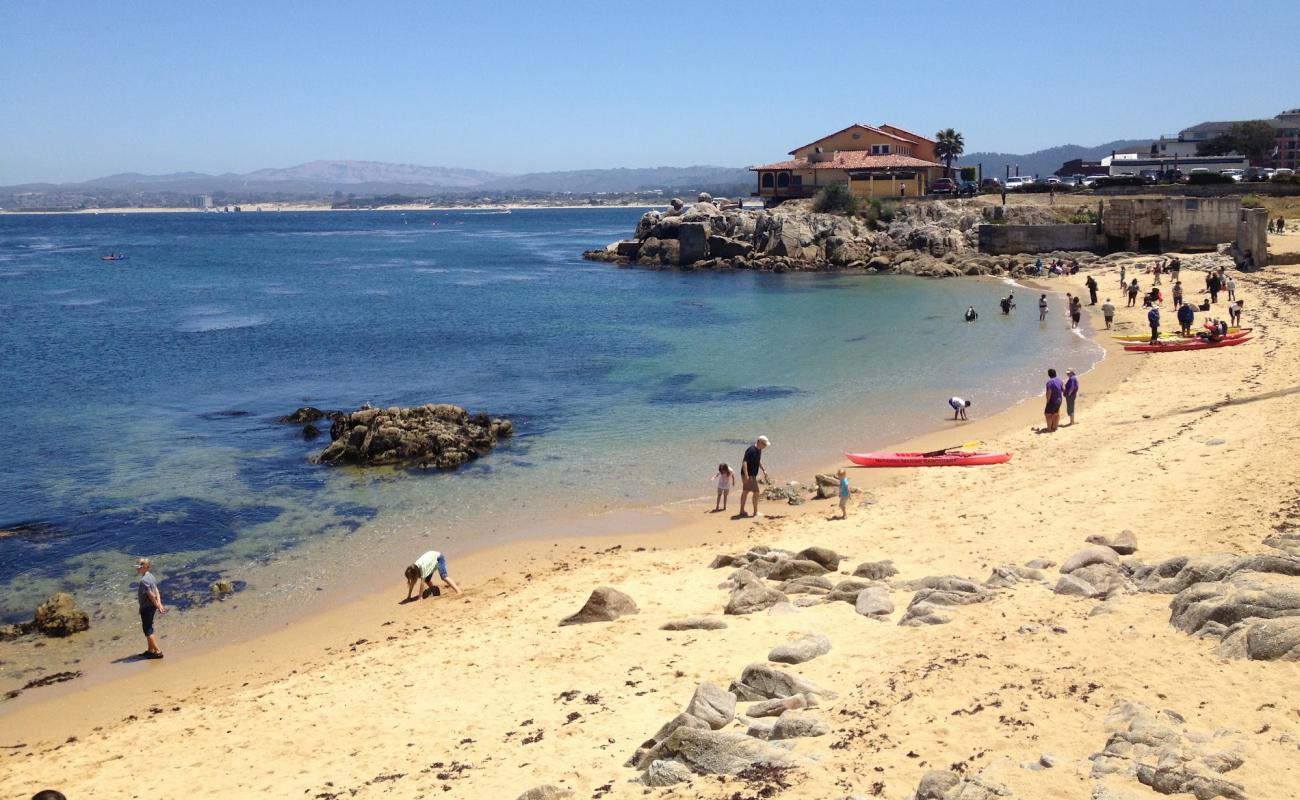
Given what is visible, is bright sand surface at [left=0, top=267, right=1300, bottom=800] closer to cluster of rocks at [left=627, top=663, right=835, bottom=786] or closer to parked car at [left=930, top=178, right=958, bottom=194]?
cluster of rocks at [left=627, top=663, right=835, bottom=786]

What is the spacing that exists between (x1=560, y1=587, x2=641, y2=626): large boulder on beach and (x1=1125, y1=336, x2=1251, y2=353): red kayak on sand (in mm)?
24329

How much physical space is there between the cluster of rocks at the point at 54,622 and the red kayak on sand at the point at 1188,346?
2993cm

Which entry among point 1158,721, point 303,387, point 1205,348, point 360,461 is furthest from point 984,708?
point 303,387

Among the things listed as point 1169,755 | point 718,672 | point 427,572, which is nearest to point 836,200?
point 427,572

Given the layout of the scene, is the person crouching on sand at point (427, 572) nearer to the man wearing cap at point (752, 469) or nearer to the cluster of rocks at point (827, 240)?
the man wearing cap at point (752, 469)

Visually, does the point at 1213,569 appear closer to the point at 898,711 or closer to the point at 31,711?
the point at 898,711

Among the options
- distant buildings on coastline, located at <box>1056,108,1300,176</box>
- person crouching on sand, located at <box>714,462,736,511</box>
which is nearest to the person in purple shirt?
person crouching on sand, located at <box>714,462,736,511</box>

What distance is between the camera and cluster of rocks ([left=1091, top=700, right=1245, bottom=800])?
745cm

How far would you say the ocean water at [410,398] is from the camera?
62.2 feet

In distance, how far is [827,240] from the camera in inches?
2781

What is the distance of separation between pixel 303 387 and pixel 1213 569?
2863cm

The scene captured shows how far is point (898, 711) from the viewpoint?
9438 mm

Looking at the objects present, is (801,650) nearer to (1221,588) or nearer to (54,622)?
(1221,588)

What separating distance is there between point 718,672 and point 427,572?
6390 mm
